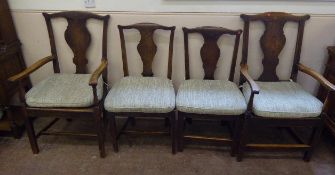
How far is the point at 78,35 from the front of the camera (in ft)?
6.91

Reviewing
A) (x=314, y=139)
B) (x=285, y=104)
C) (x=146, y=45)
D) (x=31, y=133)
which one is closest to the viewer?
(x=285, y=104)

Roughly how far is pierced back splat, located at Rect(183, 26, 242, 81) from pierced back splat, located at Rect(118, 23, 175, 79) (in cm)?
13

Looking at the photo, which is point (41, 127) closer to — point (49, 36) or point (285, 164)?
point (49, 36)

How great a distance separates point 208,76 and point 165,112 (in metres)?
0.53

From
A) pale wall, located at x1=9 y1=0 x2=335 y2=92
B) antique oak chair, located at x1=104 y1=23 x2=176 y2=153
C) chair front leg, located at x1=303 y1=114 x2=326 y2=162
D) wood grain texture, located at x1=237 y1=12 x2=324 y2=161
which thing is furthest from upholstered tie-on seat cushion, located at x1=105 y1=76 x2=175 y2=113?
chair front leg, located at x1=303 y1=114 x2=326 y2=162

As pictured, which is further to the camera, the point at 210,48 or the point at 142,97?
the point at 210,48

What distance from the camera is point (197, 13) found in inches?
80.1

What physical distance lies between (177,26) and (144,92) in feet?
1.94

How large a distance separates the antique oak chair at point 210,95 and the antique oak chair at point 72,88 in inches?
22.7

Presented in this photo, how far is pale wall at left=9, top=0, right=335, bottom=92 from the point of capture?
2010 mm

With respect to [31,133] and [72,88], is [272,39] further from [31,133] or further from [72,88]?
[31,133]

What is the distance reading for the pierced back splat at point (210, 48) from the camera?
1987 mm

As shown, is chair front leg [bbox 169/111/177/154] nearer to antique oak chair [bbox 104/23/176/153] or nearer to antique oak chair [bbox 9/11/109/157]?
antique oak chair [bbox 104/23/176/153]

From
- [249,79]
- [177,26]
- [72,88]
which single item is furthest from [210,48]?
[72,88]
